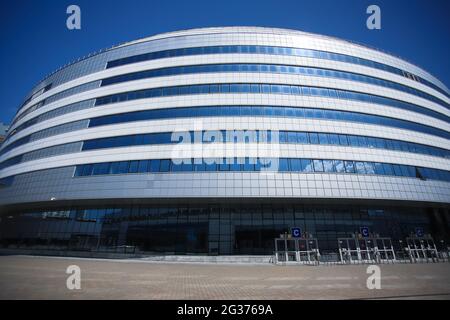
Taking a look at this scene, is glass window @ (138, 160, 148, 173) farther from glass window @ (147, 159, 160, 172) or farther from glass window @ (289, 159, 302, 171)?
glass window @ (289, 159, 302, 171)

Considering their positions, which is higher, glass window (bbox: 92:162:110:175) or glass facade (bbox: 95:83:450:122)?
glass facade (bbox: 95:83:450:122)

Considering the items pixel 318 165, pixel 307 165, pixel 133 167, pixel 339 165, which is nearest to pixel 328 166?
pixel 318 165

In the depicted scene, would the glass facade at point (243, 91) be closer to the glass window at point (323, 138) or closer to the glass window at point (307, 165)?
the glass window at point (323, 138)

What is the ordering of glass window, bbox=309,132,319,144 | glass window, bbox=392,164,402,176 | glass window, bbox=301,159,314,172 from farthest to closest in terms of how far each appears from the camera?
glass window, bbox=392,164,402,176, glass window, bbox=309,132,319,144, glass window, bbox=301,159,314,172

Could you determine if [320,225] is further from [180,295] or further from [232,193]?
[180,295]

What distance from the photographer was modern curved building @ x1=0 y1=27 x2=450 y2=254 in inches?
968

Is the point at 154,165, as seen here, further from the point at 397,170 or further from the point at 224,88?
the point at 397,170

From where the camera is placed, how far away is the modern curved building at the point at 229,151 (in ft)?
80.6

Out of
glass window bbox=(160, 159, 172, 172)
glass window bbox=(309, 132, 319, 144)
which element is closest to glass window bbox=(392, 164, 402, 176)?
glass window bbox=(309, 132, 319, 144)

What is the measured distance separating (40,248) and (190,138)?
25.3 m

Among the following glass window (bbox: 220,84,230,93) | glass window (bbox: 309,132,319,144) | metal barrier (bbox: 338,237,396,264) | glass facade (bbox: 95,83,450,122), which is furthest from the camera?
glass facade (bbox: 95,83,450,122)

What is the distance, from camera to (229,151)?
2467 centimetres


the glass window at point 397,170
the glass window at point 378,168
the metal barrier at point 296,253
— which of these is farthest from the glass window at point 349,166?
the metal barrier at point 296,253

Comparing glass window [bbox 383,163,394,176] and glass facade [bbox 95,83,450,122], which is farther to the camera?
glass facade [bbox 95,83,450,122]
